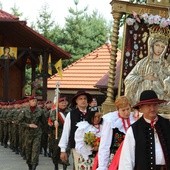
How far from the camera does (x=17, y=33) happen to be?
28.3 meters

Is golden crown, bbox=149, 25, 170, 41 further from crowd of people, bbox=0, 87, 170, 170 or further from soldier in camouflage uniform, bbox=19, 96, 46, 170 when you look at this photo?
soldier in camouflage uniform, bbox=19, 96, 46, 170

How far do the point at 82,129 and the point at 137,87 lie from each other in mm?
3109

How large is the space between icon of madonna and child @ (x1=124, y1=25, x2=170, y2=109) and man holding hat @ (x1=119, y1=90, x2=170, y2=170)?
219 inches

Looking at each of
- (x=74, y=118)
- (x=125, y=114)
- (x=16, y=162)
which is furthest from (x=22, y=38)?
(x=125, y=114)

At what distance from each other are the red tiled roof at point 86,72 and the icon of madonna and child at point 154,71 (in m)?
25.0

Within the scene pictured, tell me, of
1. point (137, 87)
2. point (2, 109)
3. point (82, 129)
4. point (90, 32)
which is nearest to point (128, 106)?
point (82, 129)

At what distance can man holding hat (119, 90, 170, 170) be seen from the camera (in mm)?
5195

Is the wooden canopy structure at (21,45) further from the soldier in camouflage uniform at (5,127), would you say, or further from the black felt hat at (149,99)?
the black felt hat at (149,99)

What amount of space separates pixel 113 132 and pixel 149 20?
16.1 feet

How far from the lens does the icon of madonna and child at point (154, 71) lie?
1102cm

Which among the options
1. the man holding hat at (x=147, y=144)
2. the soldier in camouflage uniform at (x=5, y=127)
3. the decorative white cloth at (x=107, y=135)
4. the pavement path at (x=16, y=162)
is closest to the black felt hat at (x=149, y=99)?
the man holding hat at (x=147, y=144)

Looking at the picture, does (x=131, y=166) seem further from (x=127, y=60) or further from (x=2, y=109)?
(x=2, y=109)

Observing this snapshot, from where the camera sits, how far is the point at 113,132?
6785 millimetres

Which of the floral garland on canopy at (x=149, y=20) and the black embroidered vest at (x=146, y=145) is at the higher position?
the floral garland on canopy at (x=149, y=20)
